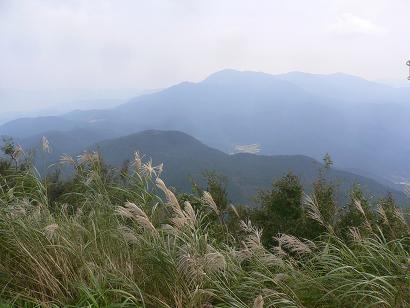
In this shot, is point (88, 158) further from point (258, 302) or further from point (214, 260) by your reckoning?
point (258, 302)

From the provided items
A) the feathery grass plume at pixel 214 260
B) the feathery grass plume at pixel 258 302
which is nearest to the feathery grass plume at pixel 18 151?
the feathery grass plume at pixel 214 260

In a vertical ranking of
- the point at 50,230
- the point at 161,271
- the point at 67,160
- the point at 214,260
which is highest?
the point at 67,160

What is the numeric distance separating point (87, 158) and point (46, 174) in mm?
507

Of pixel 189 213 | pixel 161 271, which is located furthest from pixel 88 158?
pixel 161 271

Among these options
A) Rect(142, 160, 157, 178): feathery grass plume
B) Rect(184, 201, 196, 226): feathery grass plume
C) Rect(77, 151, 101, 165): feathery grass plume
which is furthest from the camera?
Rect(77, 151, 101, 165): feathery grass plume

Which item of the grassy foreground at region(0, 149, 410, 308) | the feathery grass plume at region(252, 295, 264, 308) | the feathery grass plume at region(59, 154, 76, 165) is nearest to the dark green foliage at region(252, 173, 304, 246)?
the feathery grass plume at region(59, 154, 76, 165)

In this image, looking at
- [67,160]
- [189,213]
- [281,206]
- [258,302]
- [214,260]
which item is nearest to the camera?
[258,302]

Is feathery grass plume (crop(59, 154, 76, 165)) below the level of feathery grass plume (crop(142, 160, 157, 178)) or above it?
above

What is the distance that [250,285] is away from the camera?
3066mm

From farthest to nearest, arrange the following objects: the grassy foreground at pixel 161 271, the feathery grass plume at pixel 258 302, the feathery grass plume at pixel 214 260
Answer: the grassy foreground at pixel 161 271 → the feathery grass plume at pixel 214 260 → the feathery grass plume at pixel 258 302

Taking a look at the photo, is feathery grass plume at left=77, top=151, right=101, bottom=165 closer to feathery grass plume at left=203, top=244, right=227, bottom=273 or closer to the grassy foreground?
the grassy foreground

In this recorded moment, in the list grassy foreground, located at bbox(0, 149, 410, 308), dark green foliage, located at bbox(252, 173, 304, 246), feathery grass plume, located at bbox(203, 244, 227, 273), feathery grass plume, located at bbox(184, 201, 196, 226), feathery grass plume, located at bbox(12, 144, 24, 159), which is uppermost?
feathery grass plume, located at bbox(12, 144, 24, 159)

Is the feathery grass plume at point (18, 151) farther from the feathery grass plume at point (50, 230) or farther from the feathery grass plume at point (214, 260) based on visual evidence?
the feathery grass plume at point (214, 260)

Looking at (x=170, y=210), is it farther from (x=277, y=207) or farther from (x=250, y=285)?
(x=277, y=207)
